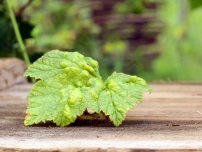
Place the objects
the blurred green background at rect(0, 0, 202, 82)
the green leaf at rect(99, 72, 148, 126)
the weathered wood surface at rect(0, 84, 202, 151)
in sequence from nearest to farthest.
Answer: the weathered wood surface at rect(0, 84, 202, 151) → the green leaf at rect(99, 72, 148, 126) → the blurred green background at rect(0, 0, 202, 82)

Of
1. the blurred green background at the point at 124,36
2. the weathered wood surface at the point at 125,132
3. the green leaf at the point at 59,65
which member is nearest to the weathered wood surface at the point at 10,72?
the weathered wood surface at the point at 125,132

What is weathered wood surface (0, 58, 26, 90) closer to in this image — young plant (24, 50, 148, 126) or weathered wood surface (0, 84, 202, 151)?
weathered wood surface (0, 84, 202, 151)

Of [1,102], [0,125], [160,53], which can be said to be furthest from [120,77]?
[160,53]

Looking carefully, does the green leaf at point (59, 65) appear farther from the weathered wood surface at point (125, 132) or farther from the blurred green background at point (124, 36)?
the blurred green background at point (124, 36)

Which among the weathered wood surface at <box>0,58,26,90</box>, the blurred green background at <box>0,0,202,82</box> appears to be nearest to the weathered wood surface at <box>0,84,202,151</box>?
the weathered wood surface at <box>0,58,26,90</box>

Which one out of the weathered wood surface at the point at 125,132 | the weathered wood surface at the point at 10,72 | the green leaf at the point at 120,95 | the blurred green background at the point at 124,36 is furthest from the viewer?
the blurred green background at the point at 124,36

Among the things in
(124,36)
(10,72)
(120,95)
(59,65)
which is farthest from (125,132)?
(124,36)
